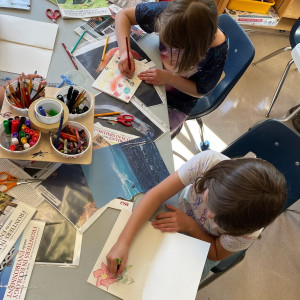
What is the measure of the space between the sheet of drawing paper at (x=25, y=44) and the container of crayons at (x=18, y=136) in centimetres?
30

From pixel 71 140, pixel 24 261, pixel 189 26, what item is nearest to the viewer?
pixel 24 261

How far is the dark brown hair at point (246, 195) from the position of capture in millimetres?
741

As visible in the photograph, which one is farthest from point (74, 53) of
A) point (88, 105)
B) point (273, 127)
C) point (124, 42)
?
point (273, 127)

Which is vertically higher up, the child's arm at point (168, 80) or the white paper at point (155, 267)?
the child's arm at point (168, 80)

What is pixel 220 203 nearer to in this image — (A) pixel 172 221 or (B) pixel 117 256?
(A) pixel 172 221

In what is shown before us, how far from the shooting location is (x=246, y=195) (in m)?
0.74

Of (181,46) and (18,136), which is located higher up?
(181,46)

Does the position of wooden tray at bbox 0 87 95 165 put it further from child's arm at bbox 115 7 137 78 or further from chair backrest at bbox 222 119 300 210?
chair backrest at bbox 222 119 300 210

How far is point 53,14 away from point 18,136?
2.09 feet

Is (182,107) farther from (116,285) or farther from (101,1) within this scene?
(116,285)

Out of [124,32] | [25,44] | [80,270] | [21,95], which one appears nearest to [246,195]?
[80,270]

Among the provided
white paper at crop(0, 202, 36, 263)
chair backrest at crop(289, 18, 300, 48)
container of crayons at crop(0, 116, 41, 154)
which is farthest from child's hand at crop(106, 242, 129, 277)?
chair backrest at crop(289, 18, 300, 48)

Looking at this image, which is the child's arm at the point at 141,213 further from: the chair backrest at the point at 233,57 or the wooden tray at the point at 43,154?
the chair backrest at the point at 233,57

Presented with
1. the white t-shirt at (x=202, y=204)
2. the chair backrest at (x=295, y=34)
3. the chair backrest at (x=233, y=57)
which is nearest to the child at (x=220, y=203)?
the white t-shirt at (x=202, y=204)
